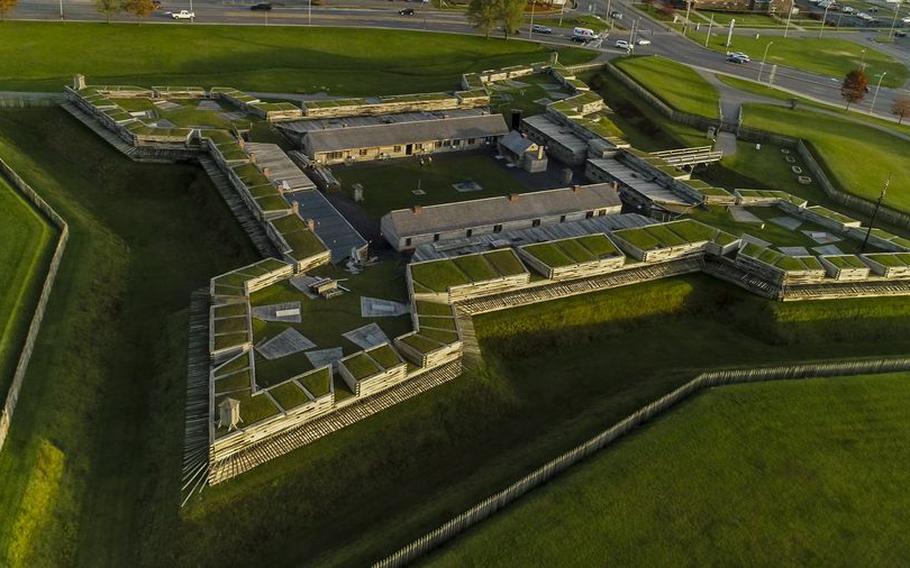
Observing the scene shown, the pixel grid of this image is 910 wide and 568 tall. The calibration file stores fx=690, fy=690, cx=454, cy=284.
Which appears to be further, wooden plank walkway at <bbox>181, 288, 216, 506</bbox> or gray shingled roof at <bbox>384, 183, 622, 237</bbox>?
gray shingled roof at <bbox>384, 183, 622, 237</bbox>

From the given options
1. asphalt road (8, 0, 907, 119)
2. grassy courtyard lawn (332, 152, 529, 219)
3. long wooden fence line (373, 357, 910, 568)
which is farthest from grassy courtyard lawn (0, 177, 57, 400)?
asphalt road (8, 0, 907, 119)

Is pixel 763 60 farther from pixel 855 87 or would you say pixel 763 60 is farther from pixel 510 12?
pixel 510 12

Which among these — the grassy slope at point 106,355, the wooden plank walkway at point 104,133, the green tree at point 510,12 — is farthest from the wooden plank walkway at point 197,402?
the green tree at point 510,12

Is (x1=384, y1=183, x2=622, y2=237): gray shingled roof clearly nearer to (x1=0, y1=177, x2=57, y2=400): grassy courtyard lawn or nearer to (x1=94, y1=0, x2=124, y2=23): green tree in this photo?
(x1=0, y1=177, x2=57, y2=400): grassy courtyard lawn

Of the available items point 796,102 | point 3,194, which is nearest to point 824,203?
point 796,102

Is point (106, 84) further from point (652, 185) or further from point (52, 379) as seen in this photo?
point (652, 185)
